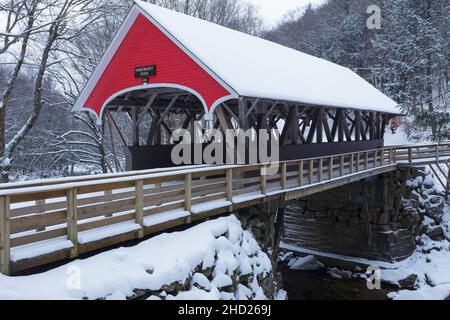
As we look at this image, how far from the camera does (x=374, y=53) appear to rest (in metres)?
37.6

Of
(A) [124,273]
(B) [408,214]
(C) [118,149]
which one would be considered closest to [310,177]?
(A) [124,273]

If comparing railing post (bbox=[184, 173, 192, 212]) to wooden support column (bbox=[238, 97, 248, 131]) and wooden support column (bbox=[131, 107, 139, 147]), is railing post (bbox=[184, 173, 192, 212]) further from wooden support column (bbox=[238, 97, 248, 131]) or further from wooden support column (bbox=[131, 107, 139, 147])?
wooden support column (bbox=[131, 107, 139, 147])

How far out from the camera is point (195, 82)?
420 inches

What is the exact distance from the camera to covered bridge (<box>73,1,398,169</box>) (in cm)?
1047

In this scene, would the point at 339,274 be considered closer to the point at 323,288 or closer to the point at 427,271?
the point at 323,288

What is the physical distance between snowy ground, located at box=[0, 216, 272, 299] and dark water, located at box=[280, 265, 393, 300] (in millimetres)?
6983

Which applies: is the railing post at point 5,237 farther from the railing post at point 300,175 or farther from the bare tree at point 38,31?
the bare tree at point 38,31

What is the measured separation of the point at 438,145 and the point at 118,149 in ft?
59.3

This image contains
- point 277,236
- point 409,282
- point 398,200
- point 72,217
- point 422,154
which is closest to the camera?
point 72,217

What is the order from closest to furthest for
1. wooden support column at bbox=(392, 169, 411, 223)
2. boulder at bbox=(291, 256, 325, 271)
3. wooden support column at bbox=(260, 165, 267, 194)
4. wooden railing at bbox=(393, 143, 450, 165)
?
wooden support column at bbox=(260, 165, 267, 194), boulder at bbox=(291, 256, 325, 271), wooden support column at bbox=(392, 169, 411, 223), wooden railing at bbox=(393, 143, 450, 165)

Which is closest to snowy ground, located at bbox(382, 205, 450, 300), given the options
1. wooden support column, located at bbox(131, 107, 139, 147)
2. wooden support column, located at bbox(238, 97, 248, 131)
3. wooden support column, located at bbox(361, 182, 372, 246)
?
wooden support column, located at bbox(361, 182, 372, 246)

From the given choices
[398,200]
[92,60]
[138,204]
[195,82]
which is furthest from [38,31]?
[398,200]

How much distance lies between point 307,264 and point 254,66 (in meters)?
9.62
